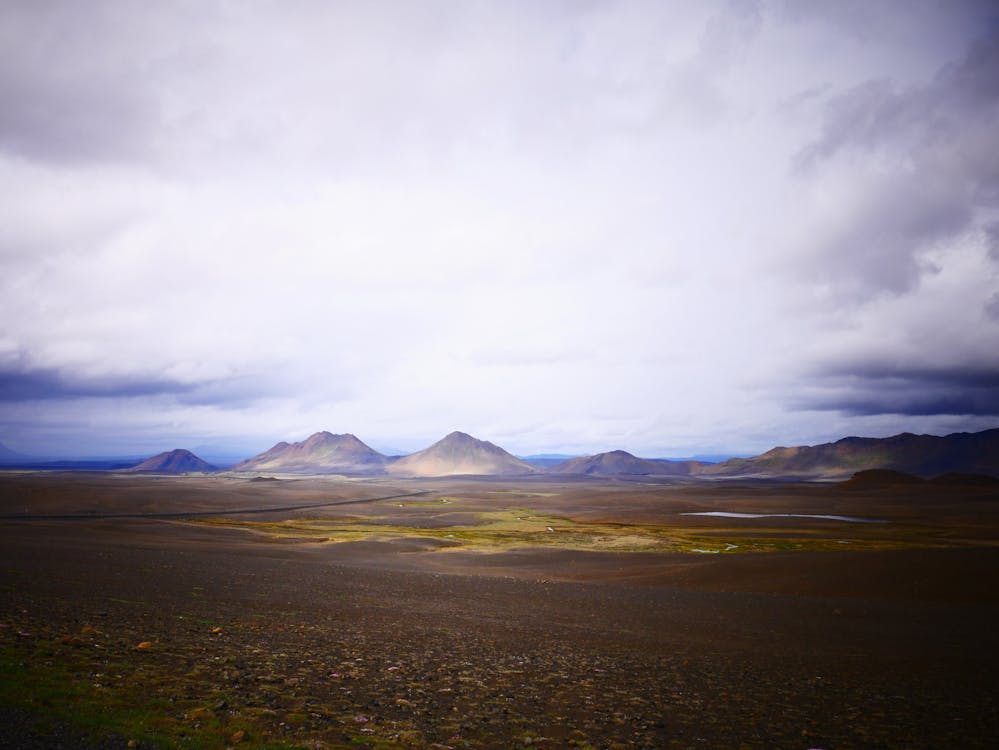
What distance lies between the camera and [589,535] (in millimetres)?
73188

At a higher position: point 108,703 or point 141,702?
point 108,703

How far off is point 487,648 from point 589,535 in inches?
2241

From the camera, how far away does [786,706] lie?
564 inches

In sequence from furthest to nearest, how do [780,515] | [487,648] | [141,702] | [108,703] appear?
1. [780,515]
2. [487,648]
3. [141,702]
4. [108,703]

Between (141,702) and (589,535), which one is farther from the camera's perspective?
(589,535)

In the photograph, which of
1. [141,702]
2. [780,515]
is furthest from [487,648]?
[780,515]

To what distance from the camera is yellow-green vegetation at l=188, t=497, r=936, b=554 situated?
198 feet

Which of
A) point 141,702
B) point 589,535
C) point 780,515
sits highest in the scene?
point 141,702

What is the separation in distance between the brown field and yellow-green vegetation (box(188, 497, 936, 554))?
13128mm

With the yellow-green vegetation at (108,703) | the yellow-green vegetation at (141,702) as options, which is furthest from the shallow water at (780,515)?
the yellow-green vegetation at (108,703)

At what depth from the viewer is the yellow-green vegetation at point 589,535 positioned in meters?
60.4

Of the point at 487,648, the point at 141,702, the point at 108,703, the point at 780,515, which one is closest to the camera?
the point at 108,703

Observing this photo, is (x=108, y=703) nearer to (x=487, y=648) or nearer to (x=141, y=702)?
(x=141, y=702)

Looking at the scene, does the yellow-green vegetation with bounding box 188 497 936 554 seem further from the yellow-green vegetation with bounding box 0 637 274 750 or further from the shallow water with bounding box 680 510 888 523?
the yellow-green vegetation with bounding box 0 637 274 750
